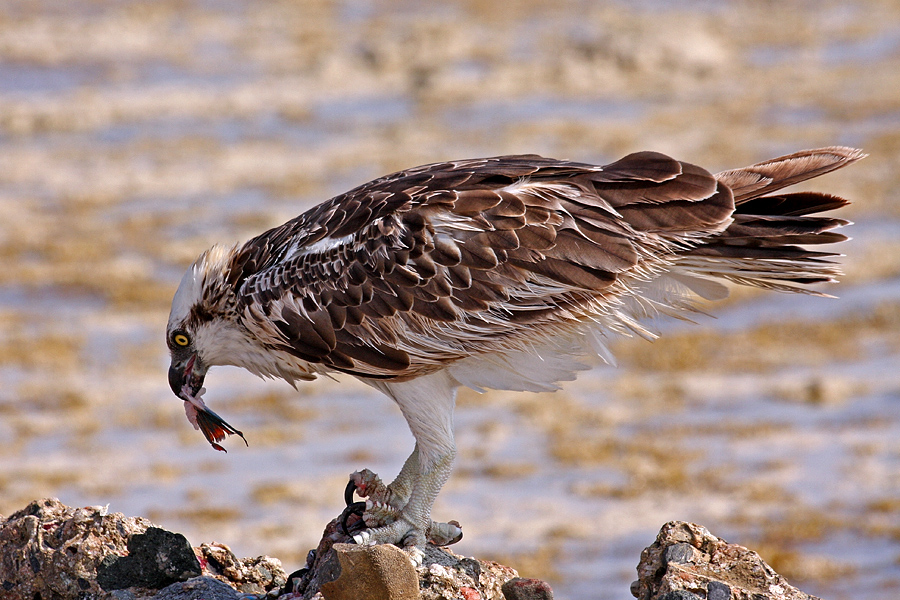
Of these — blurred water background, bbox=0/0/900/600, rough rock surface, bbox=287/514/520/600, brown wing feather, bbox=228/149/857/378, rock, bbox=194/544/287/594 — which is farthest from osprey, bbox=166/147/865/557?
blurred water background, bbox=0/0/900/600

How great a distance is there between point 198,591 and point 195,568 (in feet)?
0.91

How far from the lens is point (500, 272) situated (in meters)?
5.94

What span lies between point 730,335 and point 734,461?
148 inches

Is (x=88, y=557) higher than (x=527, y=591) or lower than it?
lower

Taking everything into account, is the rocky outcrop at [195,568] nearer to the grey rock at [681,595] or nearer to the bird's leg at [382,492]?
the grey rock at [681,595]

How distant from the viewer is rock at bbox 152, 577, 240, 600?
6031mm

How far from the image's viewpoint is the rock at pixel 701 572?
560 cm

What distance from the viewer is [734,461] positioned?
14.5m

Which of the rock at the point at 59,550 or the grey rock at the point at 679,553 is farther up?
the grey rock at the point at 679,553

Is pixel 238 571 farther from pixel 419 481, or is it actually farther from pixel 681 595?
pixel 681 595

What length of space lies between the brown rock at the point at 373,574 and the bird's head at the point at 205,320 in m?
1.53

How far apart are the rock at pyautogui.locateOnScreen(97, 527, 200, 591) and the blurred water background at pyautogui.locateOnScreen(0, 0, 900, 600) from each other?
19.2 feet

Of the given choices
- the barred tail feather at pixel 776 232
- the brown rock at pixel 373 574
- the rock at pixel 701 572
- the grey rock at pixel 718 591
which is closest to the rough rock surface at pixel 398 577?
the brown rock at pixel 373 574

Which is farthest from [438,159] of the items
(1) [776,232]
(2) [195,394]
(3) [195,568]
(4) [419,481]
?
(1) [776,232]
